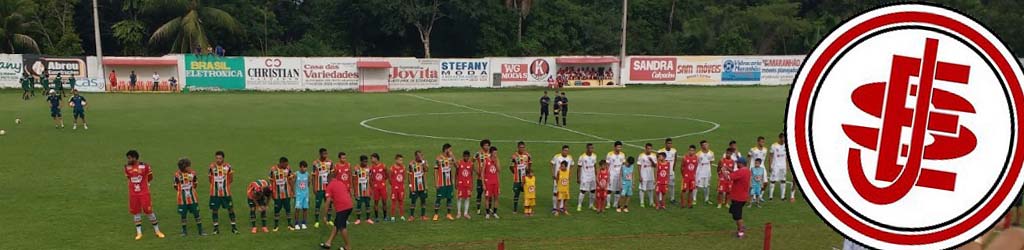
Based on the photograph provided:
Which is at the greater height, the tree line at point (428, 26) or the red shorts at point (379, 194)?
the tree line at point (428, 26)

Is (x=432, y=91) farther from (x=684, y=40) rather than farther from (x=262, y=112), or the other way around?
(x=684, y=40)

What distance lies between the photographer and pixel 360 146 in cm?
2498

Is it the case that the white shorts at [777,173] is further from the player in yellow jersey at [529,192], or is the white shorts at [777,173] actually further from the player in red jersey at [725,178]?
the player in yellow jersey at [529,192]

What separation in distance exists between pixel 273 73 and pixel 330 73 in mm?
3550

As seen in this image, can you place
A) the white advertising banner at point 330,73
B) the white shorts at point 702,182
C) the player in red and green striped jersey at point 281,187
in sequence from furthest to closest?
the white advertising banner at point 330,73 → the white shorts at point 702,182 → the player in red and green striped jersey at point 281,187

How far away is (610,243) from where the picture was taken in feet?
42.4

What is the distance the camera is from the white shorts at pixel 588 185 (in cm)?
1588

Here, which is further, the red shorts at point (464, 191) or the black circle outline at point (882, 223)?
the red shorts at point (464, 191)

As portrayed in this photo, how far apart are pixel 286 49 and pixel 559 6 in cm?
2432

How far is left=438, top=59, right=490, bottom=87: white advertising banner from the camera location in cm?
5306

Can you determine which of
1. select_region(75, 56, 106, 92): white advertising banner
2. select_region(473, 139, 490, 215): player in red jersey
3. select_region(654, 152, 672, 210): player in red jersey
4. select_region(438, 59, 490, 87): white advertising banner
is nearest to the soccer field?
select_region(654, 152, 672, 210): player in red jersey

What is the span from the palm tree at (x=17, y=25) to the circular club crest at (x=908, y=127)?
58.2 metres

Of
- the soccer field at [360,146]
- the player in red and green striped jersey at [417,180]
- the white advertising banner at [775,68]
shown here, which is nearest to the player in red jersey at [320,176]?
the soccer field at [360,146]

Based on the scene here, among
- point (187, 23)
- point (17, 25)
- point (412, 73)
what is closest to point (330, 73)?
point (412, 73)
